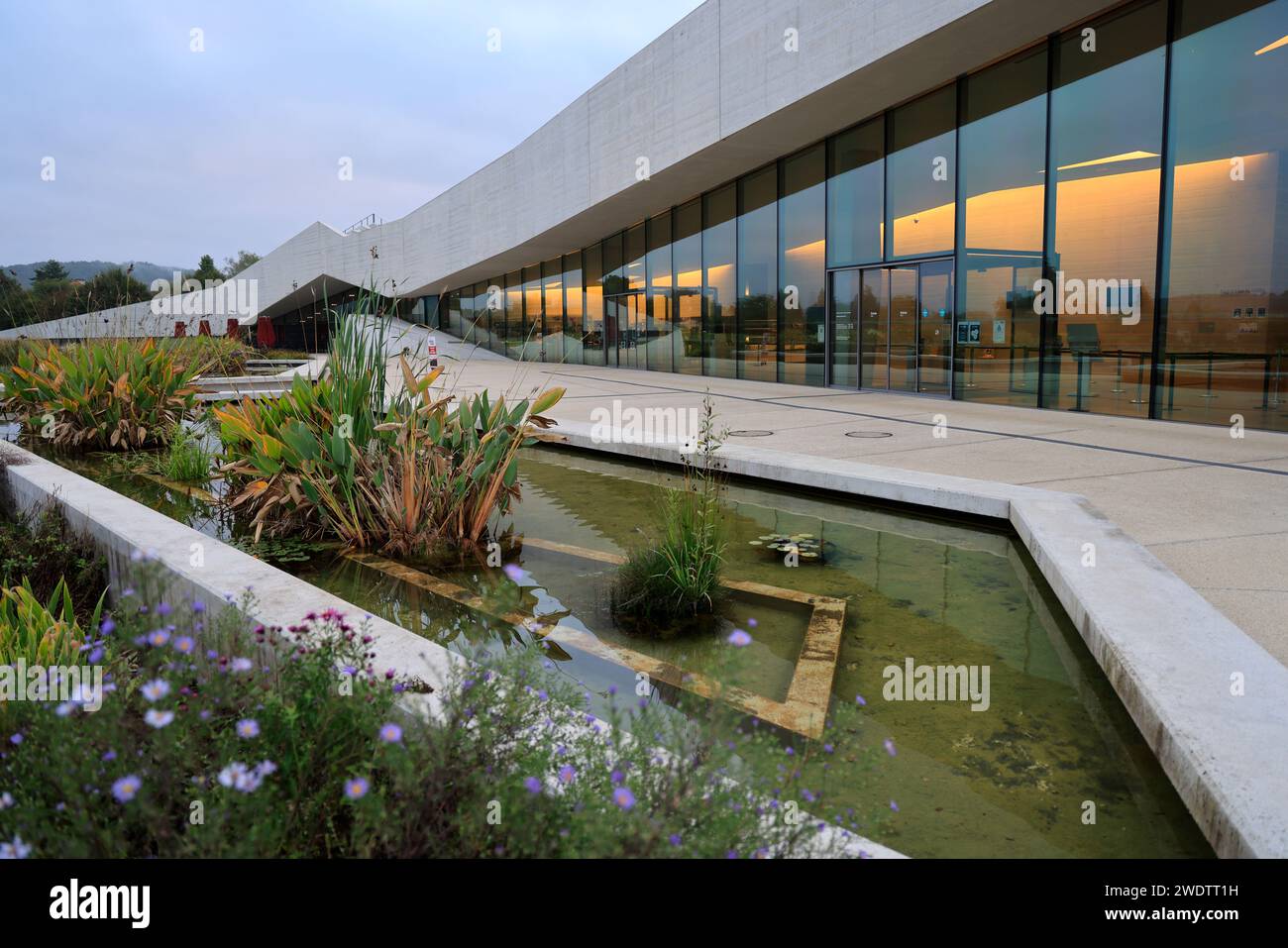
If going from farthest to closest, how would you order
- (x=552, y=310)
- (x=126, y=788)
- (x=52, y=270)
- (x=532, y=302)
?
(x=52, y=270) → (x=532, y=302) → (x=552, y=310) → (x=126, y=788)

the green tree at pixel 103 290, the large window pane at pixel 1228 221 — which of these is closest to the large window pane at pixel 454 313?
the green tree at pixel 103 290

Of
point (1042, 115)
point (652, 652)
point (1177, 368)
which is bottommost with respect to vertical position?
point (652, 652)

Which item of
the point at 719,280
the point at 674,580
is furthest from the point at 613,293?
the point at 674,580

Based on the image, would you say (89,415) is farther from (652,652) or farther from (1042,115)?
(1042,115)

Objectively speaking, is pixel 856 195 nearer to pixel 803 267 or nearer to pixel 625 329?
pixel 803 267

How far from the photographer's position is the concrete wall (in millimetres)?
10625

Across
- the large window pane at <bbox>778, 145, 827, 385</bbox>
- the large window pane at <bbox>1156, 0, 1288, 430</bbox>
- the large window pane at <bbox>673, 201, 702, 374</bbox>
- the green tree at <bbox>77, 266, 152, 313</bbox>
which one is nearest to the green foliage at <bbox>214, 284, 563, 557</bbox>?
the green tree at <bbox>77, 266, 152, 313</bbox>

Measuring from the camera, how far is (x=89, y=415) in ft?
27.5

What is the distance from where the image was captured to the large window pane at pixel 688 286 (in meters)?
19.0

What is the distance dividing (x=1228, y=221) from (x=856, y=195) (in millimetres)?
6288

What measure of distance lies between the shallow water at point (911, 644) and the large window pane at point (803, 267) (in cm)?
963

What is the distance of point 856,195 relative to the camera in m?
14.3
